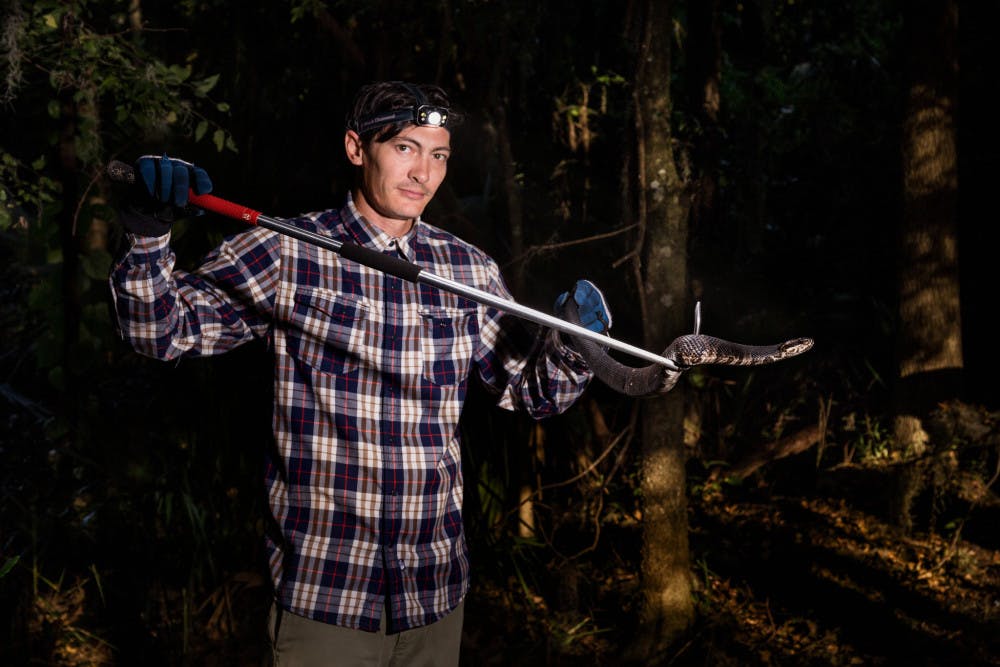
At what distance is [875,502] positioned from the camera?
17.7ft

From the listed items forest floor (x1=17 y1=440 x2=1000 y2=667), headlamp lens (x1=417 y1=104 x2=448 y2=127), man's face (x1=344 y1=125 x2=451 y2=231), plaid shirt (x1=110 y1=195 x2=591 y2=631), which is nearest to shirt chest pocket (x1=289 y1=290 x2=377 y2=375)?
plaid shirt (x1=110 y1=195 x2=591 y2=631)

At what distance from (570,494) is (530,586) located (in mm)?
631

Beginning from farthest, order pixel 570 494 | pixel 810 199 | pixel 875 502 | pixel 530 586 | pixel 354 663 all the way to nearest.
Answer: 1. pixel 810 199
2. pixel 875 502
3. pixel 570 494
4. pixel 530 586
5. pixel 354 663

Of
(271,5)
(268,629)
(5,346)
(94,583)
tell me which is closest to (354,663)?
(268,629)

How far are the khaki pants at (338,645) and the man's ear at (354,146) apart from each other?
1.10 meters

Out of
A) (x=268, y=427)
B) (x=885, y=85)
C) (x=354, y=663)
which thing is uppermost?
(x=885, y=85)

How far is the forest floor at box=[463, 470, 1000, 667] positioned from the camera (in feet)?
13.1

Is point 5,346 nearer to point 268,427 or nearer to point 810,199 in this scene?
point 268,427

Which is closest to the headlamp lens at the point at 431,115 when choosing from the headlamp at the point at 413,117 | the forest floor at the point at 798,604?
the headlamp at the point at 413,117

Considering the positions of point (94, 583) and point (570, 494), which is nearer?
point (94, 583)

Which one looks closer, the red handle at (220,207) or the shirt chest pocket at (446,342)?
the red handle at (220,207)

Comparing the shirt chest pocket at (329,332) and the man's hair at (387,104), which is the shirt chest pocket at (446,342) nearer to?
the shirt chest pocket at (329,332)

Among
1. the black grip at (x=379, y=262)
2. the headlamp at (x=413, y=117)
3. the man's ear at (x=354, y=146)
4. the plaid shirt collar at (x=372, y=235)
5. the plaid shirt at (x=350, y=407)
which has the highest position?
the headlamp at (x=413, y=117)

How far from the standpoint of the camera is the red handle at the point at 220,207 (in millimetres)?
1966
